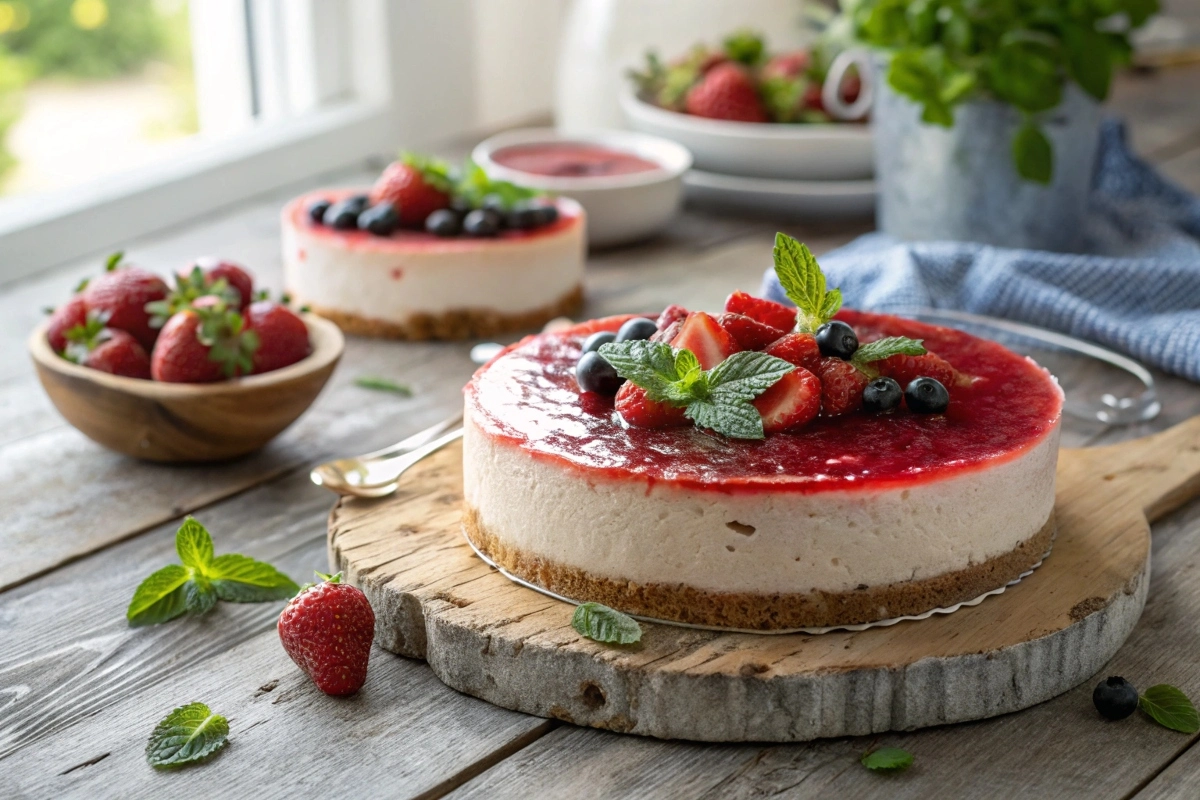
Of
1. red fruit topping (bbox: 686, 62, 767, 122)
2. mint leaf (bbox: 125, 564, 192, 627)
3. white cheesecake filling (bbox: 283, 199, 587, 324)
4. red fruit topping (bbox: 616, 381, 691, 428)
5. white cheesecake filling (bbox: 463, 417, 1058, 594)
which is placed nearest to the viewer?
white cheesecake filling (bbox: 463, 417, 1058, 594)

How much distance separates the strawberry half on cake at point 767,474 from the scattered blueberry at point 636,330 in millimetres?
14

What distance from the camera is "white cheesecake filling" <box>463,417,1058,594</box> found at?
66.7 inches

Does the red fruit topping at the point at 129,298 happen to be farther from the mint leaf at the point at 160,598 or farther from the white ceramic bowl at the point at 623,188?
the white ceramic bowl at the point at 623,188

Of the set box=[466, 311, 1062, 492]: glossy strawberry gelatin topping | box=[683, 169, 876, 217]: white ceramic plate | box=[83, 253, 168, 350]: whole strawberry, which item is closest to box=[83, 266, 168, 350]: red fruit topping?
box=[83, 253, 168, 350]: whole strawberry

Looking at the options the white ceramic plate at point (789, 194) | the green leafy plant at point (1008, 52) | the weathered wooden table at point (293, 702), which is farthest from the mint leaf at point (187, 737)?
the white ceramic plate at point (789, 194)

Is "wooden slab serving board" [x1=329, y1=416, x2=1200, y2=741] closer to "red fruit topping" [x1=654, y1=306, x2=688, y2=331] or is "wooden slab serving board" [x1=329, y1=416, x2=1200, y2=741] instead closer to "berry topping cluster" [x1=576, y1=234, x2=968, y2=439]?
"berry topping cluster" [x1=576, y1=234, x2=968, y2=439]

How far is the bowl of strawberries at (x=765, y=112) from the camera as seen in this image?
3684 mm

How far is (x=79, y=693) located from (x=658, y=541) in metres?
0.76

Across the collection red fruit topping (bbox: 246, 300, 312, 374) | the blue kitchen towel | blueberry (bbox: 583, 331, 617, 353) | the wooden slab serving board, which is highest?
blueberry (bbox: 583, 331, 617, 353)

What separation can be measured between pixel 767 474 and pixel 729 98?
2249mm

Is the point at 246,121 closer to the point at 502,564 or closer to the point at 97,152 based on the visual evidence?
the point at 97,152

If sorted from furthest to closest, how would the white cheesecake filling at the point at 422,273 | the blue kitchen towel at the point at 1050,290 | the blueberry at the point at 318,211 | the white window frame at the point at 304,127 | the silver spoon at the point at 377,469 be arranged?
the white window frame at the point at 304,127, the blueberry at the point at 318,211, the white cheesecake filling at the point at 422,273, the blue kitchen towel at the point at 1050,290, the silver spoon at the point at 377,469

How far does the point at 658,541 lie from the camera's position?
173 cm

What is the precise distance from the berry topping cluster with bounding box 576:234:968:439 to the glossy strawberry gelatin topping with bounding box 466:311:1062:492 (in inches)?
1.0
